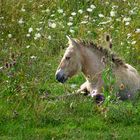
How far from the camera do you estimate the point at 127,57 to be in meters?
13.5

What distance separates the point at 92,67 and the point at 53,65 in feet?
5.45

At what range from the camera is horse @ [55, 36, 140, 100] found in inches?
453

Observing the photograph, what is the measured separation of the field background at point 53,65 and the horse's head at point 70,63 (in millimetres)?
284

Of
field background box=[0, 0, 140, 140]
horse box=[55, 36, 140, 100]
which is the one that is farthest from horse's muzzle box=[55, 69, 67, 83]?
field background box=[0, 0, 140, 140]

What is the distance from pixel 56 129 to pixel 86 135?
467mm

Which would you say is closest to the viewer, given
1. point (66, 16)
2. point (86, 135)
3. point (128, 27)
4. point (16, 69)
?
point (86, 135)

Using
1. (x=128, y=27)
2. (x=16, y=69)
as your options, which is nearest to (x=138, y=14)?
(x=128, y=27)

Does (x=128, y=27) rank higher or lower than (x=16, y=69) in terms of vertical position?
lower

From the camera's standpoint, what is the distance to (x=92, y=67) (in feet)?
38.1

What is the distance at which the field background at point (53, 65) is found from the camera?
32.3 feet

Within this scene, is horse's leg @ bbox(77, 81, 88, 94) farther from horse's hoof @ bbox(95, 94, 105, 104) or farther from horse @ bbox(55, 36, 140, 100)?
horse's hoof @ bbox(95, 94, 105, 104)

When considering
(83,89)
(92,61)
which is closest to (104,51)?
(92,61)

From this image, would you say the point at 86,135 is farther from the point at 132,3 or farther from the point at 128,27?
the point at 132,3

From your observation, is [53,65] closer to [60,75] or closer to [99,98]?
[60,75]
